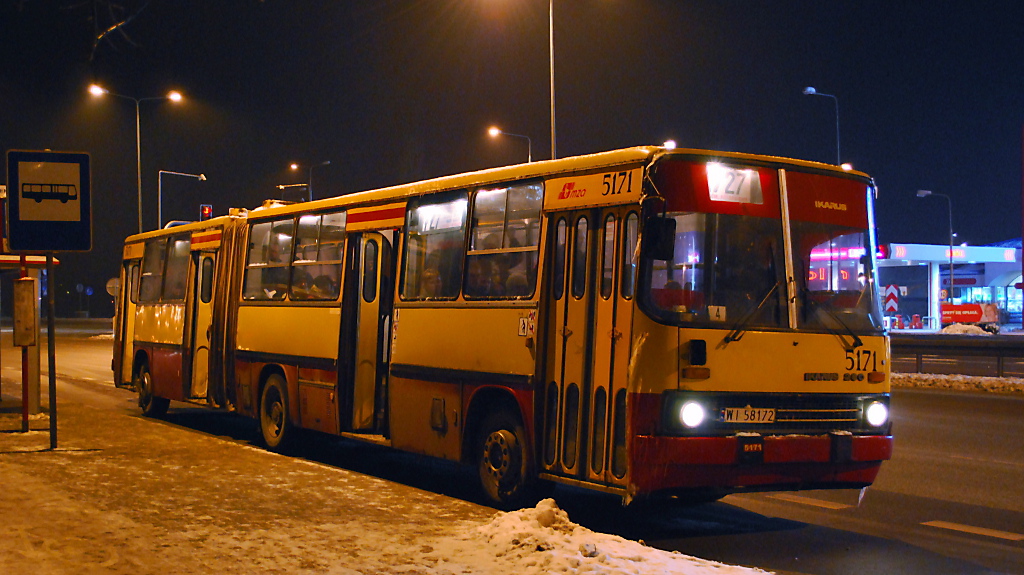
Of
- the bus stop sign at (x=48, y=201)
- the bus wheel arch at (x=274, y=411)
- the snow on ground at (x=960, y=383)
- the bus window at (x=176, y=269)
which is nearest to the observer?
the bus stop sign at (x=48, y=201)

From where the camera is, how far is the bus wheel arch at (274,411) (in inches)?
500

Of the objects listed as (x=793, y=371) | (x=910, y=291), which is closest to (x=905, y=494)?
(x=793, y=371)

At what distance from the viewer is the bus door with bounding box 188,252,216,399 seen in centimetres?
1500

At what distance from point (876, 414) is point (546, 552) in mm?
3141

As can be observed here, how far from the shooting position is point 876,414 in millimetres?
8156

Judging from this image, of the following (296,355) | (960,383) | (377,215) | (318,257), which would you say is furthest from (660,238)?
(960,383)

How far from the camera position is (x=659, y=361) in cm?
751

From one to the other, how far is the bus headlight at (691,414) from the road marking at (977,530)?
7.62 ft

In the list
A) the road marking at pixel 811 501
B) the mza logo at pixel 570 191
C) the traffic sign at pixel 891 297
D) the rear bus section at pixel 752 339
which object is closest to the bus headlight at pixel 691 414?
the rear bus section at pixel 752 339

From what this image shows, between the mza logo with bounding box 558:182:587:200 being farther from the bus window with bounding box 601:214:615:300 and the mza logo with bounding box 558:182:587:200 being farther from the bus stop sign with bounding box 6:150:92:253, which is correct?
the bus stop sign with bounding box 6:150:92:253

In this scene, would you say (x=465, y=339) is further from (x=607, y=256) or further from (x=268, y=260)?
(x=268, y=260)

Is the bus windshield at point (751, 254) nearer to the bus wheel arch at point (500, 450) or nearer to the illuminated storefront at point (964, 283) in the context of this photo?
the bus wheel arch at point (500, 450)

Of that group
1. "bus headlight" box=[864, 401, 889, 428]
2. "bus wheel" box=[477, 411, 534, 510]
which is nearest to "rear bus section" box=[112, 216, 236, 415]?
"bus wheel" box=[477, 411, 534, 510]

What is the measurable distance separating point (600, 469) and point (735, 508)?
78.5 inches
